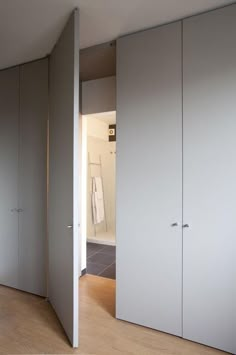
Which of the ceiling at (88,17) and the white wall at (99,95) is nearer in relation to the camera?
the ceiling at (88,17)

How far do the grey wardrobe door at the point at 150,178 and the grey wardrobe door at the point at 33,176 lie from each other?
2.95 feet

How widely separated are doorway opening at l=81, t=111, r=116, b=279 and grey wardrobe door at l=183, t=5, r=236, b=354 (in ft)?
6.65

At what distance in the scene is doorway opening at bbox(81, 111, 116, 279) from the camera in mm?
4184

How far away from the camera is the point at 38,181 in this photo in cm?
257

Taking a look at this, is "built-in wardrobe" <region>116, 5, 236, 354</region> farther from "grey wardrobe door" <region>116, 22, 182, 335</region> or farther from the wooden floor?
the wooden floor

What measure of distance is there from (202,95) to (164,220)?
40.9 inches

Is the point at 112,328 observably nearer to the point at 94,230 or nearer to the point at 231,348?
the point at 231,348

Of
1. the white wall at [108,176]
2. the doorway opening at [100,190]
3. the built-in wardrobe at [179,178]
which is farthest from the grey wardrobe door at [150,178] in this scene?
the white wall at [108,176]

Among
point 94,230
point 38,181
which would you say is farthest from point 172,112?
point 94,230

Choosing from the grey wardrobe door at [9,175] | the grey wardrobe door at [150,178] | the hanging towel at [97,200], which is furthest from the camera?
the hanging towel at [97,200]

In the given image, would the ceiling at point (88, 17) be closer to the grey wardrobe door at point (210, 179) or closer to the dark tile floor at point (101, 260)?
the grey wardrobe door at point (210, 179)

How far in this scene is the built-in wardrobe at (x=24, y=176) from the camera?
2.55 m

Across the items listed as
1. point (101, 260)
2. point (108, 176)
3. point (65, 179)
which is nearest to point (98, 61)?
point (65, 179)

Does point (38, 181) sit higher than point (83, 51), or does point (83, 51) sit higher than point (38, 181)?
point (83, 51)
